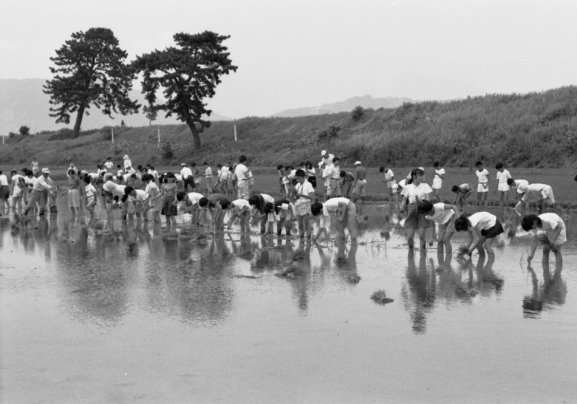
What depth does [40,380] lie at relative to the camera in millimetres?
7098

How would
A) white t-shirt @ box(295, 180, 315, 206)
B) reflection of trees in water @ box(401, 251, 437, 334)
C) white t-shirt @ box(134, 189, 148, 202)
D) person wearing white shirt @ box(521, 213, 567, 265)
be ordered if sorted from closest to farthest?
reflection of trees in water @ box(401, 251, 437, 334), person wearing white shirt @ box(521, 213, 567, 265), white t-shirt @ box(295, 180, 315, 206), white t-shirt @ box(134, 189, 148, 202)

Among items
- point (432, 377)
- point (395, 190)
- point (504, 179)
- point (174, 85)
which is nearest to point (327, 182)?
point (395, 190)

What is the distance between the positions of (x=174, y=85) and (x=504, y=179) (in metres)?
34.1

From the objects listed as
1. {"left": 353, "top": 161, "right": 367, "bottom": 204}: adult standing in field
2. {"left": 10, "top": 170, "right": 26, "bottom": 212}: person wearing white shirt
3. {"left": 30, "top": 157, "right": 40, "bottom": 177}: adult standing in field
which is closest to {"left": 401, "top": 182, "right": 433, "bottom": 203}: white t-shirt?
{"left": 353, "top": 161, "right": 367, "bottom": 204}: adult standing in field

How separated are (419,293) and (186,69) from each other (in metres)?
42.8

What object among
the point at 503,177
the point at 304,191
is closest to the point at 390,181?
the point at 503,177

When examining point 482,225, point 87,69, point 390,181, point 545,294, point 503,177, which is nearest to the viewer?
point 545,294

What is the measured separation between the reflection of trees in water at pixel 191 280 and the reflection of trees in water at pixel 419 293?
98.1 inches

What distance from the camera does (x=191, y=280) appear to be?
11930 millimetres

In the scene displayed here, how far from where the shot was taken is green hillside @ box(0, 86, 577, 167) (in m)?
39.8

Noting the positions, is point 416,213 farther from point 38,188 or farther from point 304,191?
point 38,188

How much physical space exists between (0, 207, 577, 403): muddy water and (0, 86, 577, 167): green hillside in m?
26.5

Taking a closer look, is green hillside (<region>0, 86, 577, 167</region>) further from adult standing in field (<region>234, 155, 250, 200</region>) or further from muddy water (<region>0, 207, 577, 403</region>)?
A: muddy water (<region>0, 207, 577, 403</region>)

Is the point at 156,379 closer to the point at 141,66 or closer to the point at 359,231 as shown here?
the point at 359,231
